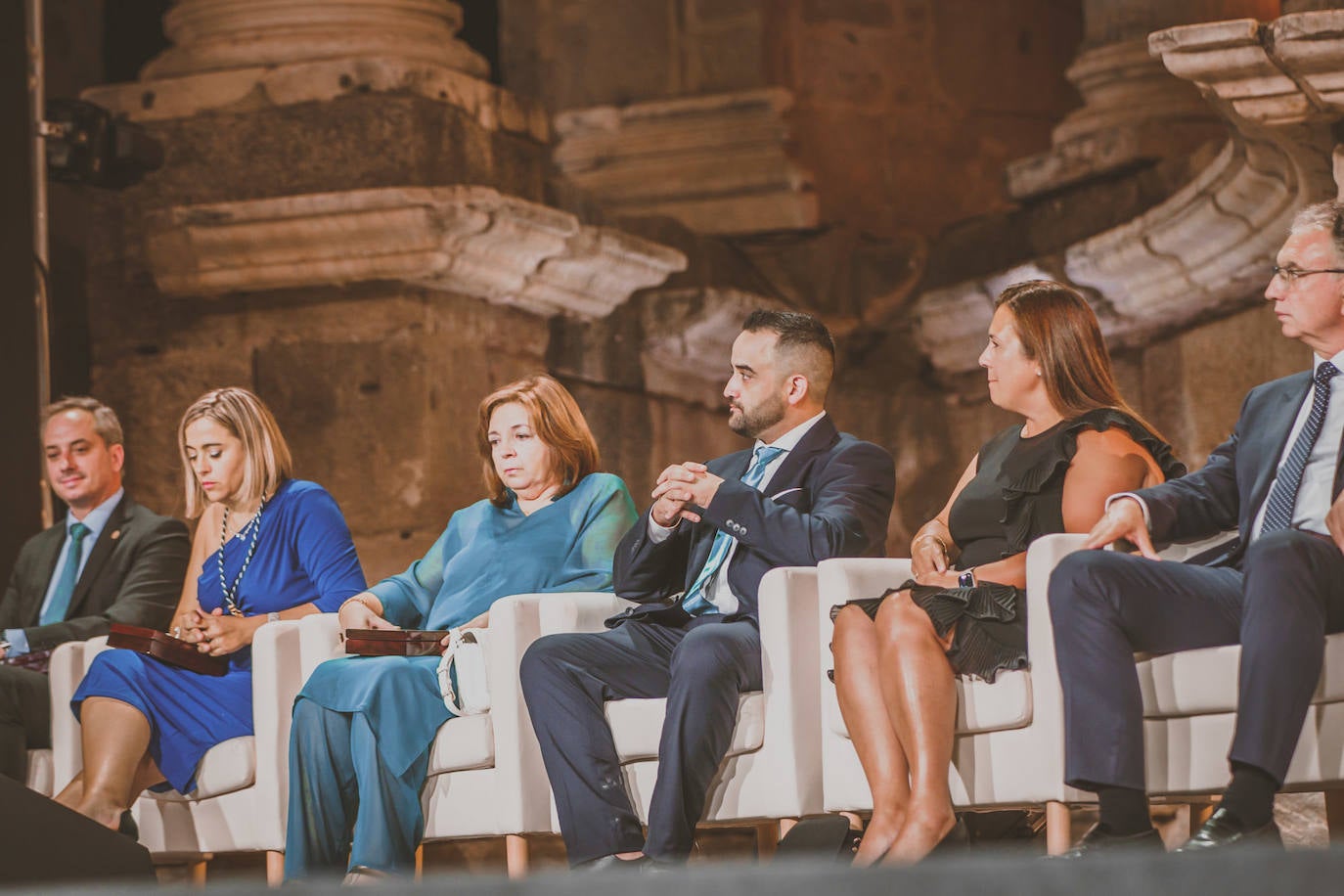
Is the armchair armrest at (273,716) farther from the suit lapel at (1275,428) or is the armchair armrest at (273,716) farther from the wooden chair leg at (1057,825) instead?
the suit lapel at (1275,428)

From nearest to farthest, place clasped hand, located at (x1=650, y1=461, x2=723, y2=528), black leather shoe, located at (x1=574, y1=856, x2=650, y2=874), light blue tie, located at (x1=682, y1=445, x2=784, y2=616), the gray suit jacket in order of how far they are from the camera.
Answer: black leather shoe, located at (x1=574, y1=856, x2=650, y2=874) → clasped hand, located at (x1=650, y1=461, x2=723, y2=528) → light blue tie, located at (x1=682, y1=445, x2=784, y2=616) → the gray suit jacket

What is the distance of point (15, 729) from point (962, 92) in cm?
554

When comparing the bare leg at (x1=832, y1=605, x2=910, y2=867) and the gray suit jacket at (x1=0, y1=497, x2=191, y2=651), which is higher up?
the gray suit jacket at (x1=0, y1=497, x2=191, y2=651)

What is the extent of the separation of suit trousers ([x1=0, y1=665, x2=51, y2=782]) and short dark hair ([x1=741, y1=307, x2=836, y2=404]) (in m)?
2.05

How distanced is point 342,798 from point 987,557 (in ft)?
4.59

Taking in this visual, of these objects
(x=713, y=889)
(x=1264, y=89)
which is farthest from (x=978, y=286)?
(x=713, y=889)

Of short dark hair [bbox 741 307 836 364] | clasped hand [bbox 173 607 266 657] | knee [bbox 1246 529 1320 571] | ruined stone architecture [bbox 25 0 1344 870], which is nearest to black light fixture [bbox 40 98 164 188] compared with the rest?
ruined stone architecture [bbox 25 0 1344 870]

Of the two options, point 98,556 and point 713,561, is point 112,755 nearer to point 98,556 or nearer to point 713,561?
point 98,556

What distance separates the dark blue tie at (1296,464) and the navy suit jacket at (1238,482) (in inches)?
1.3

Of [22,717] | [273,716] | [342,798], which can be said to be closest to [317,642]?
[273,716]

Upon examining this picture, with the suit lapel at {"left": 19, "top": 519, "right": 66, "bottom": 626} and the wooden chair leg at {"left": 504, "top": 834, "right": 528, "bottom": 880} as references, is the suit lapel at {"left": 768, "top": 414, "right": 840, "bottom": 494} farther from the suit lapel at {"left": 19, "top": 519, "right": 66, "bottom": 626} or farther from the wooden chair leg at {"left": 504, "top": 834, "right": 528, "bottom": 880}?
the suit lapel at {"left": 19, "top": 519, "right": 66, "bottom": 626}

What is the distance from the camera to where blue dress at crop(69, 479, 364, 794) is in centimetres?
441

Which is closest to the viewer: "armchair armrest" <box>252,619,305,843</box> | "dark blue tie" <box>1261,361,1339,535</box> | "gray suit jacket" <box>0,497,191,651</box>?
"dark blue tie" <box>1261,361,1339,535</box>

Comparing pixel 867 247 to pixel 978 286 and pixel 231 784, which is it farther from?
pixel 231 784
